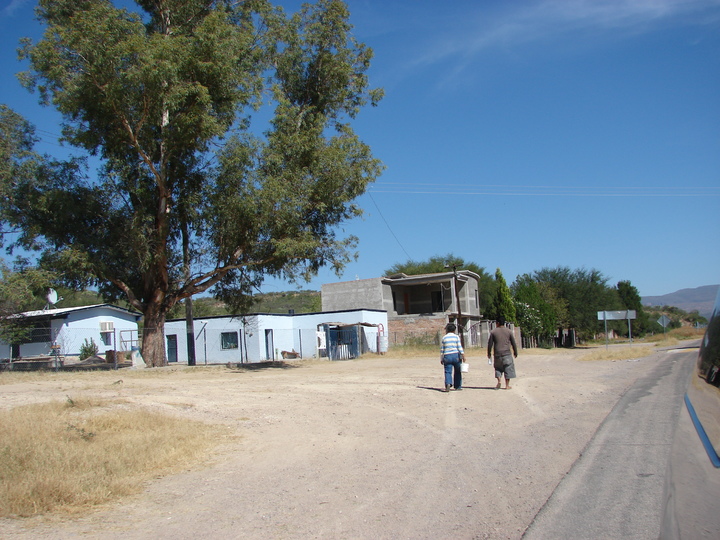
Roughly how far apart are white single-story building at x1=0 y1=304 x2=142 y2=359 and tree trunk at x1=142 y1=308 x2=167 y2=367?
487 centimetres

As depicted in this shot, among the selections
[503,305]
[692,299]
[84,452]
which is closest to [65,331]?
[84,452]

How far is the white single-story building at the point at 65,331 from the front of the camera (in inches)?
1263

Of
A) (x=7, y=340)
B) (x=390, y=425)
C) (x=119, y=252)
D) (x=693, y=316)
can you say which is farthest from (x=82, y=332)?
(x=693, y=316)

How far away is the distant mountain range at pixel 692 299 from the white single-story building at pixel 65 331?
1158 inches

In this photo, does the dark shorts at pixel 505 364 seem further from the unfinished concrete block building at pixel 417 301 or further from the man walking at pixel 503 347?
the unfinished concrete block building at pixel 417 301

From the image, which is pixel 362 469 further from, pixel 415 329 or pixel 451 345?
pixel 415 329

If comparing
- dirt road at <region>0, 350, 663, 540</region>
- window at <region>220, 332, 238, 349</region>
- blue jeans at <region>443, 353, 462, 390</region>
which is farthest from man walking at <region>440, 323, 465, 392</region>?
window at <region>220, 332, 238, 349</region>

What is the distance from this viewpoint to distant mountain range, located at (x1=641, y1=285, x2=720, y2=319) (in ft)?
7.77

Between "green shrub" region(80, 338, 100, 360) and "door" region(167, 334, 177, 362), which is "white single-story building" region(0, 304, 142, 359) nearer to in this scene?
"green shrub" region(80, 338, 100, 360)

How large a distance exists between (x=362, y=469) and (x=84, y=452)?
327cm

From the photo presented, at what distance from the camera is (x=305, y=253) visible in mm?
23922

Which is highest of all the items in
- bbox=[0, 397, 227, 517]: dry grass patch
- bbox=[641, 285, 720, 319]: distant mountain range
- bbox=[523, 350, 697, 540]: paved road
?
bbox=[641, 285, 720, 319]: distant mountain range

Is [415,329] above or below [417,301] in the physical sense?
below

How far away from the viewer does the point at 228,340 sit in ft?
134
